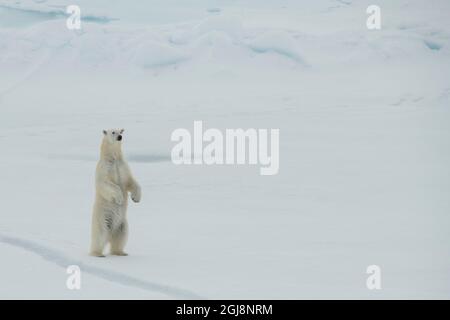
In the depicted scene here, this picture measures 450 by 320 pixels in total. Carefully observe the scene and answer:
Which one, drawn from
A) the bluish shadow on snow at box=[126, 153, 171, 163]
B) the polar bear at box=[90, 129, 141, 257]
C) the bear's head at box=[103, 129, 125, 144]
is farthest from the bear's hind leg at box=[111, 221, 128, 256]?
the bluish shadow on snow at box=[126, 153, 171, 163]

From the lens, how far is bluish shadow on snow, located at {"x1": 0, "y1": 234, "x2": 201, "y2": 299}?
440 cm

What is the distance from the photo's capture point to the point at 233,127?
619 inches

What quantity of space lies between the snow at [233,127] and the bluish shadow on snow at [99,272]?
18mm

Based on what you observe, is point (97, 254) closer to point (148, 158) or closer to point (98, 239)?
point (98, 239)

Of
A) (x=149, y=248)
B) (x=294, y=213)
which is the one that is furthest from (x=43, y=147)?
(x=149, y=248)

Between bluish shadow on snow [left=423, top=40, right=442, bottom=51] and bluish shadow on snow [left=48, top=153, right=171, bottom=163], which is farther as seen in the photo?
bluish shadow on snow [left=423, top=40, right=442, bottom=51]

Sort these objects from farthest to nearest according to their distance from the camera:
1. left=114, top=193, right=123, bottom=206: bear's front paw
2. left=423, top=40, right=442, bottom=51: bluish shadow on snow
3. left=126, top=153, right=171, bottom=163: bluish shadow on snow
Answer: left=423, top=40, right=442, bottom=51: bluish shadow on snow < left=126, top=153, right=171, bottom=163: bluish shadow on snow < left=114, top=193, right=123, bottom=206: bear's front paw

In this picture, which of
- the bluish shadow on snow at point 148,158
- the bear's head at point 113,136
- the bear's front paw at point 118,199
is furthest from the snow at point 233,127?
the bear's head at point 113,136

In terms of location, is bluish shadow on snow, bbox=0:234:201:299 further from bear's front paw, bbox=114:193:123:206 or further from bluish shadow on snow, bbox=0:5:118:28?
bluish shadow on snow, bbox=0:5:118:28

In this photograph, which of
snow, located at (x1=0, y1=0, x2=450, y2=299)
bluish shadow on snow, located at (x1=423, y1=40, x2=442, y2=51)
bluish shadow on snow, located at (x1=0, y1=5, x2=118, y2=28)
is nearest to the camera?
snow, located at (x1=0, y1=0, x2=450, y2=299)

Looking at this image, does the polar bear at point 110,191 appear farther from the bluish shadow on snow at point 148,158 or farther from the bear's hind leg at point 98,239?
the bluish shadow on snow at point 148,158

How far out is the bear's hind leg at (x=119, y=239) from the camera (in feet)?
17.7

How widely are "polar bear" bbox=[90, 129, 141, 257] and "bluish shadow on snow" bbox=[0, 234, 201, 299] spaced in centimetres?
24
